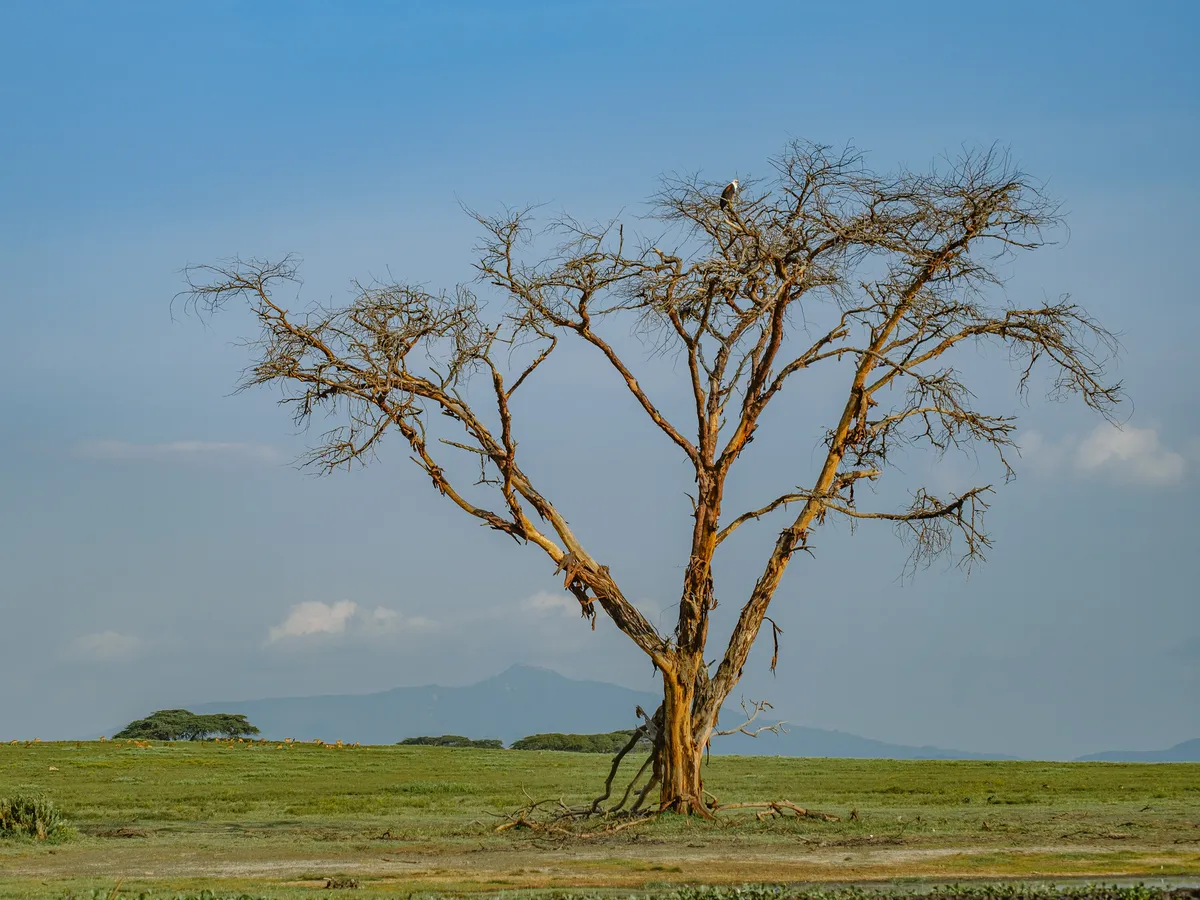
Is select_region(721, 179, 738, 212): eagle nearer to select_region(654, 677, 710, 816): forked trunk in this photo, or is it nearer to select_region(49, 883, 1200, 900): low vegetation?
select_region(654, 677, 710, 816): forked trunk

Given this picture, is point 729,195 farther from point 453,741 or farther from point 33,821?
point 453,741

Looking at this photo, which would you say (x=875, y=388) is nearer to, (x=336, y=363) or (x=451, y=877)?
(x=336, y=363)

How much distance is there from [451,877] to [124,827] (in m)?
9.47

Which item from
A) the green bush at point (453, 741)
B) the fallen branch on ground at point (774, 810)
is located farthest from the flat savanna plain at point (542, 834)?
the green bush at point (453, 741)

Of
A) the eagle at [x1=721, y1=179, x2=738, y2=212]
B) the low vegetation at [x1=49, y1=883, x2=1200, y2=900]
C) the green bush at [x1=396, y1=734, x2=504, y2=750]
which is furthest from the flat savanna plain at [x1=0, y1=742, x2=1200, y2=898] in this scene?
the green bush at [x1=396, y1=734, x2=504, y2=750]

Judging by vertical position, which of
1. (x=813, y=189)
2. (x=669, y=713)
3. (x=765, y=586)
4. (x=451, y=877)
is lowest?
(x=451, y=877)

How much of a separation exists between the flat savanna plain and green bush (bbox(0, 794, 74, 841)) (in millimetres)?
432

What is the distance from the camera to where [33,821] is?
66.3ft

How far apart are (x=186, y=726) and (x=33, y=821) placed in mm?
37660

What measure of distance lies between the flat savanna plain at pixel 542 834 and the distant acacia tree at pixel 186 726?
55.4 ft

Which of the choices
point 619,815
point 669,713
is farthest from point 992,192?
point 619,815

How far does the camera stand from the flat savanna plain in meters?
15.6

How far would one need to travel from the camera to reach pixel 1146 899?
1180 centimetres

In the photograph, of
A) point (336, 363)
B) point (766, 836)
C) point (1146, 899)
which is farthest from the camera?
point (336, 363)
